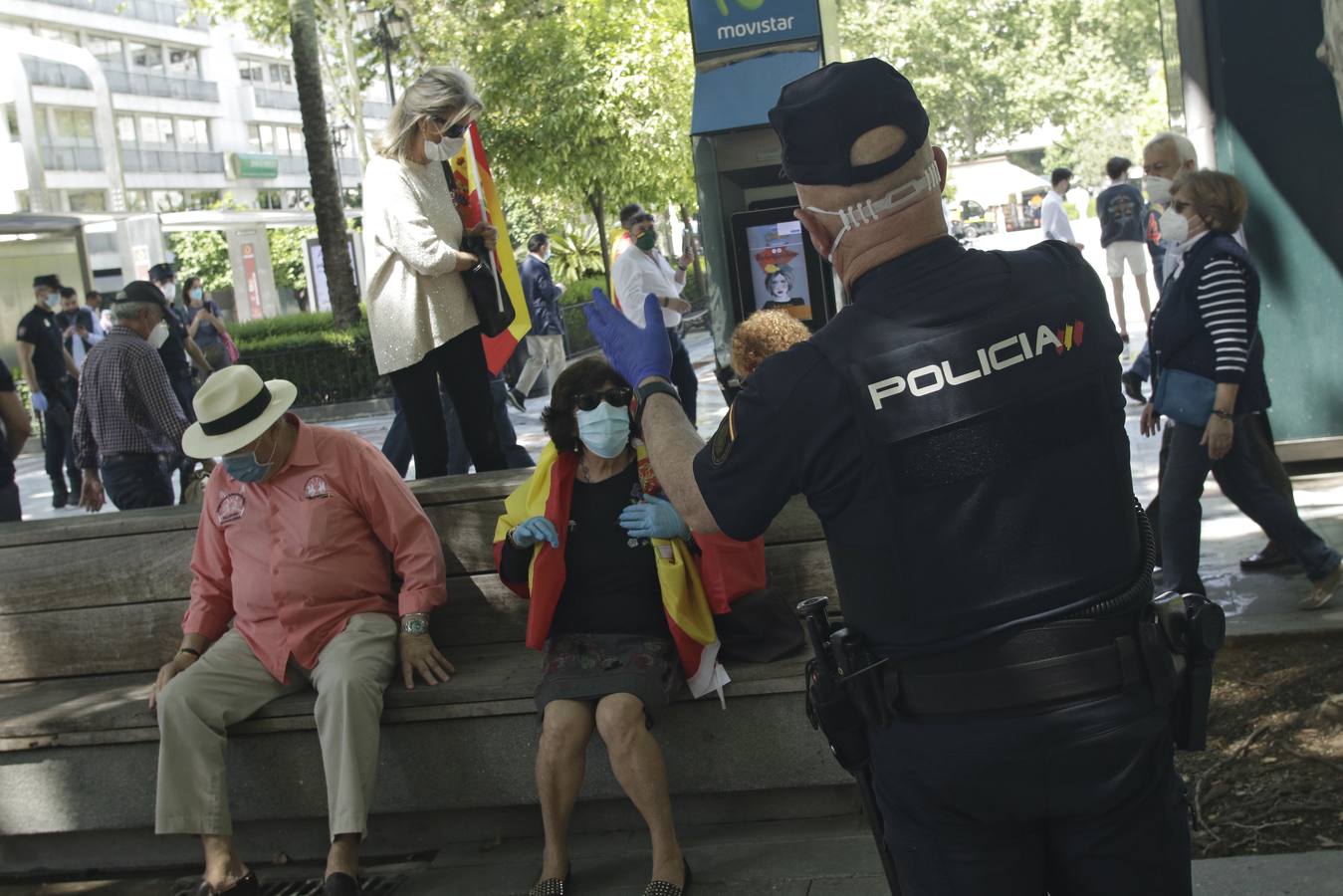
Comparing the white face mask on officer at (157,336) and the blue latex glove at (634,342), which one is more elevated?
the white face mask on officer at (157,336)

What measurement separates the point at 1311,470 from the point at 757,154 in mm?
4242

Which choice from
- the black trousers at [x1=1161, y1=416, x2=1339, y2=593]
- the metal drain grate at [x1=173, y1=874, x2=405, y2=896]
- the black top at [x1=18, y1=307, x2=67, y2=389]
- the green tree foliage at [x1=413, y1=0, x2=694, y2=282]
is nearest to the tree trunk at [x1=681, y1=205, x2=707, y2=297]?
the green tree foliage at [x1=413, y1=0, x2=694, y2=282]

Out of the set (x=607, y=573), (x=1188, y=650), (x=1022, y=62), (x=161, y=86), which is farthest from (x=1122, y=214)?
(x=1022, y=62)

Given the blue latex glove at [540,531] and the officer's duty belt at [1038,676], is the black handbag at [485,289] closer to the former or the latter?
the blue latex glove at [540,531]

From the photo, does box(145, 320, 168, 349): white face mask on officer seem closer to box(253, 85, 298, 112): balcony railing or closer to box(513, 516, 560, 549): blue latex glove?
box(513, 516, 560, 549): blue latex glove

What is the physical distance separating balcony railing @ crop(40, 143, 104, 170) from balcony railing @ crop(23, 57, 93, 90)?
2.34 metres

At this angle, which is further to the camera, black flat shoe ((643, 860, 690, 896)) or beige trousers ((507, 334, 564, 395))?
beige trousers ((507, 334, 564, 395))

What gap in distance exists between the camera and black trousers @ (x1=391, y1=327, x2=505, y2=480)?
216 inches

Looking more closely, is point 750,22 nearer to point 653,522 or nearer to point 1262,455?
point 1262,455

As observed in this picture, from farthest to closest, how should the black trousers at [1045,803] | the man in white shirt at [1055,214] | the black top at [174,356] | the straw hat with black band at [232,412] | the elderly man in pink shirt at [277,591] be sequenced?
the man in white shirt at [1055,214] → the black top at [174,356] → the straw hat with black band at [232,412] → the elderly man in pink shirt at [277,591] → the black trousers at [1045,803]

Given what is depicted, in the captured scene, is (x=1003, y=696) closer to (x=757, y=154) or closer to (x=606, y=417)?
(x=606, y=417)

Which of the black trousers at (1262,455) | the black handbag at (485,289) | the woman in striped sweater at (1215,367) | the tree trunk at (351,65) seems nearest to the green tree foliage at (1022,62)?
the tree trunk at (351,65)

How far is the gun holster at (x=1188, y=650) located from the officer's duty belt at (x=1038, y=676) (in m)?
0.08

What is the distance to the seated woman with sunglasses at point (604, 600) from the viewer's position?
4094mm
